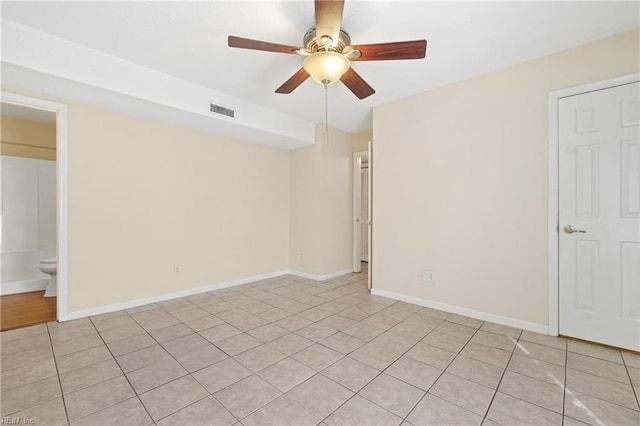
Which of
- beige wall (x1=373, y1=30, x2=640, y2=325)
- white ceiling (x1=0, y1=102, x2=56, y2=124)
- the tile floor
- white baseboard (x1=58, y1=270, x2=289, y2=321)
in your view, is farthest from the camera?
white ceiling (x1=0, y1=102, x2=56, y2=124)

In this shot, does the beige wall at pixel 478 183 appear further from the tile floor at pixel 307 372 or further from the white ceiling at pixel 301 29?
the tile floor at pixel 307 372

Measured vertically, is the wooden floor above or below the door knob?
below

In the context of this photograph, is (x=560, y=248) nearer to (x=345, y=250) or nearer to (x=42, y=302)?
(x=345, y=250)

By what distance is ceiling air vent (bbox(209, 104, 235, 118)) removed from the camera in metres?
3.34

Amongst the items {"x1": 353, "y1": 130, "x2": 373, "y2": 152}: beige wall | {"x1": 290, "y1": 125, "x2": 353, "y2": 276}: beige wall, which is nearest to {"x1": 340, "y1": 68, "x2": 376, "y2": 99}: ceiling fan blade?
{"x1": 290, "y1": 125, "x2": 353, "y2": 276}: beige wall

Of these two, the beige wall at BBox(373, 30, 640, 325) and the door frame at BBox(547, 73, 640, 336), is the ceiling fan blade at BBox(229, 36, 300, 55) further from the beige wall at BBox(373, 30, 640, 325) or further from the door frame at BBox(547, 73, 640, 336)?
the door frame at BBox(547, 73, 640, 336)

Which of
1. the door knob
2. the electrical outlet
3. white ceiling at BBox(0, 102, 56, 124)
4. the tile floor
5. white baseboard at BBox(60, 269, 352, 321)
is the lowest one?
the tile floor

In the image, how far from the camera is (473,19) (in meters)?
2.10

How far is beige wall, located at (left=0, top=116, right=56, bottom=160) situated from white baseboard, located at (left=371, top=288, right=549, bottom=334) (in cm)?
538

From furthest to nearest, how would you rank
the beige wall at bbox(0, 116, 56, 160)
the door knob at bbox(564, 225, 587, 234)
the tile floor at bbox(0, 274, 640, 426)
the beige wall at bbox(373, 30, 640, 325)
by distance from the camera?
the beige wall at bbox(0, 116, 56, 160) < the beige wall at bbox(373, 30, 640, 325) < the door knob at bbox(564, 225, 587, 234) < the tile floor at bbox(0, 274, 640, 426)

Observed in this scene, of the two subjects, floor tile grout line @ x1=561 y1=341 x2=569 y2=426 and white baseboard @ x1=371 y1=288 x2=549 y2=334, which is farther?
white baseboard @ x1=371 y1=288 x2=549 y2=334

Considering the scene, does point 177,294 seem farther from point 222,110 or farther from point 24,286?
point 222,110

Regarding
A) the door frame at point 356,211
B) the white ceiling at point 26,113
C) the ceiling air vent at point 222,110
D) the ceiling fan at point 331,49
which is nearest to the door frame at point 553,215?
the ceiling fan at point 331,49

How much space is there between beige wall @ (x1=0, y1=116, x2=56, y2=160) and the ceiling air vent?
284 centimetres
